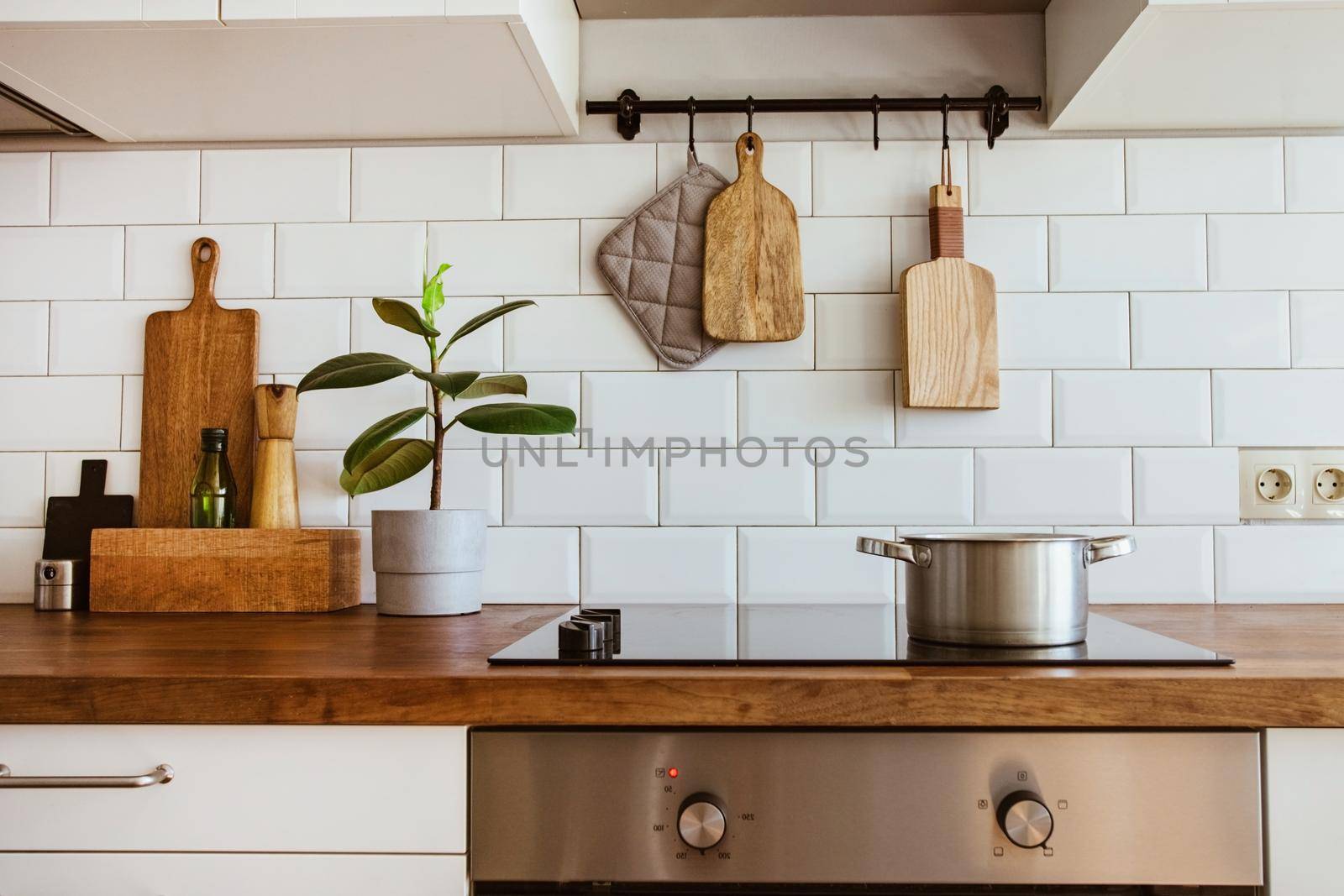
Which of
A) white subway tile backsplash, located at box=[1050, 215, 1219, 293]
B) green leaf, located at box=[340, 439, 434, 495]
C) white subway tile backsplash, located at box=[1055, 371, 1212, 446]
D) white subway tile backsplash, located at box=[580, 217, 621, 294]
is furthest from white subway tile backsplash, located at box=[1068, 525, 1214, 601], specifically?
green leaf, located at box=[340, 439, 434, 495]

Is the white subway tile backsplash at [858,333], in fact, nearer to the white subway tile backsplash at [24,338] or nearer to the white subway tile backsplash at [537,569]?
the white subway tile backsplash at [537,569]

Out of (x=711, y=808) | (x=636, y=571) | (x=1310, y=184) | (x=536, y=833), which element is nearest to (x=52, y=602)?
(x=636, y=571)

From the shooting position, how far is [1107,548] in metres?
0.89

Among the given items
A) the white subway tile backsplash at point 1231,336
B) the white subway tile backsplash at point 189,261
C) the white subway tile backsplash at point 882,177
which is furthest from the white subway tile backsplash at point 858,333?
the white subway tile backsplash at point 189,261

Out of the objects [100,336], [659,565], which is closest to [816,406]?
[659,565]

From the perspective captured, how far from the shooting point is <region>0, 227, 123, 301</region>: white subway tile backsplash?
1.40 meters

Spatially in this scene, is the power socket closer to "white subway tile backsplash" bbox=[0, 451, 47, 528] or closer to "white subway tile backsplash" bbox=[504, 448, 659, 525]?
"white subway tile backsplash" bbox=[504, 448, 659, 525]

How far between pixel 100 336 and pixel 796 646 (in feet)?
3.61

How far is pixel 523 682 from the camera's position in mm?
761

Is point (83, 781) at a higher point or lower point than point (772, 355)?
lower

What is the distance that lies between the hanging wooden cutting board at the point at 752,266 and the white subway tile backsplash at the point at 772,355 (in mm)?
35

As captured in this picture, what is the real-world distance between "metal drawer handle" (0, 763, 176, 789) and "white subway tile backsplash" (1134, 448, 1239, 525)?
3.87 ft

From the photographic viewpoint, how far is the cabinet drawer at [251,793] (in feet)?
2.52

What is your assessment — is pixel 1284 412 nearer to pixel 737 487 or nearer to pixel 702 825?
pixel 737 487
